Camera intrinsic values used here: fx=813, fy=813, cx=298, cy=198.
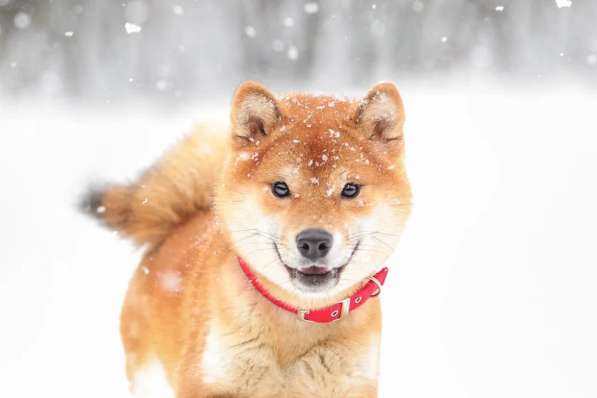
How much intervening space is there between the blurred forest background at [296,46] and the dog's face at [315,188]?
28.3ft

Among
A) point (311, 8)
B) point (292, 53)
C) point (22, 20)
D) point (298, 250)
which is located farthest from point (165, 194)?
point (311, 8)

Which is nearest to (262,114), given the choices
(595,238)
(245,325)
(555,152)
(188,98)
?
→ (245,325)

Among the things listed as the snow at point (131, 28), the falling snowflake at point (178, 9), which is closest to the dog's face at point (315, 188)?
the snow at point (131, 28)

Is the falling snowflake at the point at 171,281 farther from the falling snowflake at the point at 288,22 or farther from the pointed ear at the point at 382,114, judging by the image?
the falling snowflake at the point at 288,22

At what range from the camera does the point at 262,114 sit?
11.2ft

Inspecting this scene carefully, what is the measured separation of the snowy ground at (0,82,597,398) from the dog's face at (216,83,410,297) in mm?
1580

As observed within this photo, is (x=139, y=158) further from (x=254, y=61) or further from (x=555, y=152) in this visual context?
(x=555, y=152)

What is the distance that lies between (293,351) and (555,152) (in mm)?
7981

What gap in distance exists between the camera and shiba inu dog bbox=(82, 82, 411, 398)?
3.16m

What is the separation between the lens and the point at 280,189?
10.6 feet

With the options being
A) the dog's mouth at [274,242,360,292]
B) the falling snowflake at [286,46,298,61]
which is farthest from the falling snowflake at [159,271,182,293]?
the falling snowflake at [286,46,298,61]

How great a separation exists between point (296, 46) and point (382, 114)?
31.3 feet

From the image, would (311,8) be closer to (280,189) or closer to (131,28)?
(131,28)

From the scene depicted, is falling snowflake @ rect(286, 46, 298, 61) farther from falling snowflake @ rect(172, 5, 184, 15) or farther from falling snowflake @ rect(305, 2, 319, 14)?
falling snowflake @ rect(172, 5, 184, 15)
